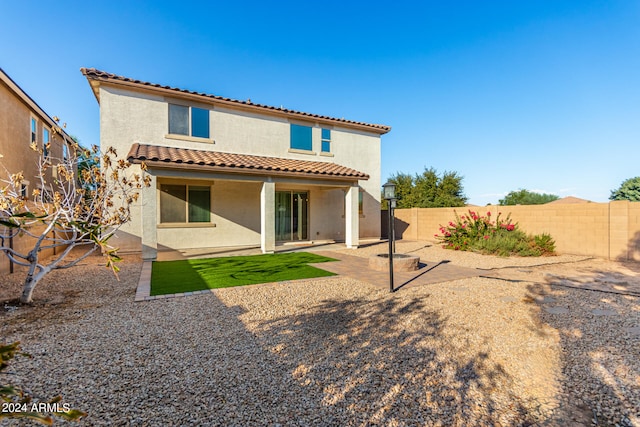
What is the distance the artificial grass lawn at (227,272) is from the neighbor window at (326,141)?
25.4 ft

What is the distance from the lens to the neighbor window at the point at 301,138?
16.5m

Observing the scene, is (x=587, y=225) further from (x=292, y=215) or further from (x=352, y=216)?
(x=292, y=215)

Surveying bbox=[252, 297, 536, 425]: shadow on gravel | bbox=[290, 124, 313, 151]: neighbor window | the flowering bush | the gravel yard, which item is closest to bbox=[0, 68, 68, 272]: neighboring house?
the gravel yard

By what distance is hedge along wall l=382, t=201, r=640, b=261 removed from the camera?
1128cm

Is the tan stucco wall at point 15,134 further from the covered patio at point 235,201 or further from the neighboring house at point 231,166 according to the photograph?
the covered patio at point 235,201

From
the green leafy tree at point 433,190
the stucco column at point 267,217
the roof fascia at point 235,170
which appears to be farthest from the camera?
the green leafy tree at point 433,190

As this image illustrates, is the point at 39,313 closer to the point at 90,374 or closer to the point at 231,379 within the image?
the point at 90,374

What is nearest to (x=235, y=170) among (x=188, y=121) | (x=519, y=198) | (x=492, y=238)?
(x=188, y=121)

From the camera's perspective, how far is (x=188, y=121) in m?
13.8

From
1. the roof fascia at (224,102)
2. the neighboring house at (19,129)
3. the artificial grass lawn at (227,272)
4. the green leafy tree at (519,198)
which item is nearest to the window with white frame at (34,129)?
the neighboring house at (19,129)

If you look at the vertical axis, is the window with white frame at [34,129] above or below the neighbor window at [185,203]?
above

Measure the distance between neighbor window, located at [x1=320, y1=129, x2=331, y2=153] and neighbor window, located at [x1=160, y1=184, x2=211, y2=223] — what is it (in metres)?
6.90

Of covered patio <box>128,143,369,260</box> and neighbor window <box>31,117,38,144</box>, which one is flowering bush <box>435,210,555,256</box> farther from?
neighbor window <box>31,117,38,144</box>

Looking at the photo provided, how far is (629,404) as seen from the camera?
9.90 ft
